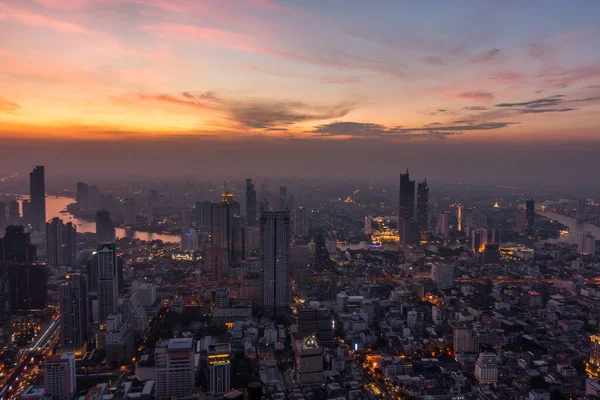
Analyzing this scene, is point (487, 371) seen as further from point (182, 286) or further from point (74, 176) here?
point (74, 176)

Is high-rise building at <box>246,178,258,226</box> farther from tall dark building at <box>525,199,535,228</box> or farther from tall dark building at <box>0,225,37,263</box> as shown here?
tall dark building at <box>525,199,535,228</box>

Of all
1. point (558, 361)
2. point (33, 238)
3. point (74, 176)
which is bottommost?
point (558, 361)

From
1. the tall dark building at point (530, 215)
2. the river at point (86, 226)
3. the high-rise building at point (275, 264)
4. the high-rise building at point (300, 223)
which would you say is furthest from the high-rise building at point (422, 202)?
the high-rise building at point (275, 264)

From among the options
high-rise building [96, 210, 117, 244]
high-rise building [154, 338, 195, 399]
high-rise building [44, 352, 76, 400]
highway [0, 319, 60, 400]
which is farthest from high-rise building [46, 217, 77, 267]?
high-rise building [154, 338, 195, 399]

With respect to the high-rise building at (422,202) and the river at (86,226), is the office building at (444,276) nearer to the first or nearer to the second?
the high-rise building at (422,202)

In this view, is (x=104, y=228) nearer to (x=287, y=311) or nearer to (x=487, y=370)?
(x=287, y=311)

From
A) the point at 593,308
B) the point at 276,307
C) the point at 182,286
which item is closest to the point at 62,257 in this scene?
the point at 182,286
